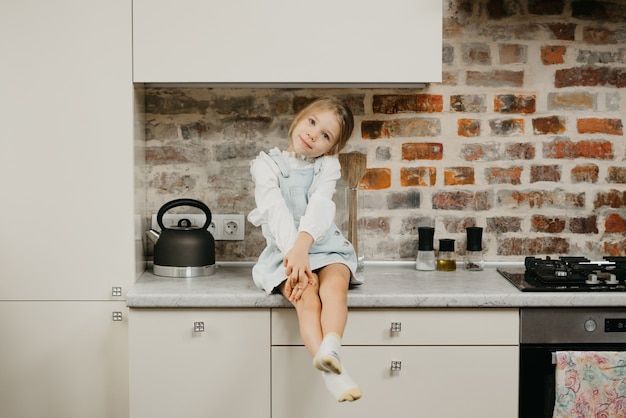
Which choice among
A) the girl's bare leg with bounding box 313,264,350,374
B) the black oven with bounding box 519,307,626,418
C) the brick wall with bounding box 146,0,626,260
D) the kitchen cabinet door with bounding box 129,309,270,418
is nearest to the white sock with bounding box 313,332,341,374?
the girl's bare leg with bounding box 313,264,350,374

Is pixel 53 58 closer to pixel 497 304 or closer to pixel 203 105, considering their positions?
pixel 203 105

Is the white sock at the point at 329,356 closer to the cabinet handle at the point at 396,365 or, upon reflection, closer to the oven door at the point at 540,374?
the cabinet handle at the point at 396,365

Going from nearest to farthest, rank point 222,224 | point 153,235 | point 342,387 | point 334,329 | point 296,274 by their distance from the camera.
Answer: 1. point 342,387
2. point 334,329
3. point 296,274
4. point 153,235
5. point 222,224

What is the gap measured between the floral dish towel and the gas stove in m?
0.20

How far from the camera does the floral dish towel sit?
81.1 inches

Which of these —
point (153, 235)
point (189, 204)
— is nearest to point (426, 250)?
point (189, 204)

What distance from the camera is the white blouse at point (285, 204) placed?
6.97ft

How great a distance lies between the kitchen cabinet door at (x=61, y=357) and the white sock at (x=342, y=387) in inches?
31.1

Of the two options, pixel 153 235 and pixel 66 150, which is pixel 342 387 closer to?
pixel 153 235

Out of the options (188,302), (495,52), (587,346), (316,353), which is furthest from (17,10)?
(587,346)

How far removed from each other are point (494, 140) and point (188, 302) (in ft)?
4.20

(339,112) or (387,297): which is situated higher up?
(339,112)

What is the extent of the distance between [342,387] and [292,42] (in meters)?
1.08

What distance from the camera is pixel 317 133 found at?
7.32 ft
